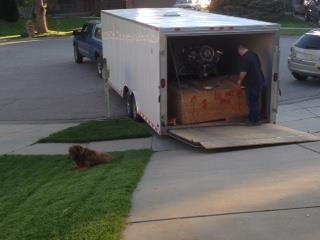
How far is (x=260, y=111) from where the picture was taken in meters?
12.3

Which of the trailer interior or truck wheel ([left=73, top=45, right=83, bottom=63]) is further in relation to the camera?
truck wheel ([left=73, top=45, right=83, bottom=63])

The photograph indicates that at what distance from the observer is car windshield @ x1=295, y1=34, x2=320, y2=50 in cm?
1898

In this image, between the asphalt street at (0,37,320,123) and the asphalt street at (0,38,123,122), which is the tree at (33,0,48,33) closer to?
the asphalt street at (0,38,123,122)

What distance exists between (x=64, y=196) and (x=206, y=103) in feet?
16.1

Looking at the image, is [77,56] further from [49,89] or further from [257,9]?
[257,9]

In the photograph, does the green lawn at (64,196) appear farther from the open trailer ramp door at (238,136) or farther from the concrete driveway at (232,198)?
the open trailer ramp door at (238,136)

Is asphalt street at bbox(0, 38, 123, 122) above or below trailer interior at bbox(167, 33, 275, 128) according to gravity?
below

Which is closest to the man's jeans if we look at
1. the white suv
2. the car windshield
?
the white suv

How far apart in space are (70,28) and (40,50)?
1242 centimetres

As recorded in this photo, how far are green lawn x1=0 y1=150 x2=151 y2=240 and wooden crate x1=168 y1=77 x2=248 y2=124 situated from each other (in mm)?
1203

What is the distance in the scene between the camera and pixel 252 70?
1160 cm

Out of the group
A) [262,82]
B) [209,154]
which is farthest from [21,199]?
[262,82]

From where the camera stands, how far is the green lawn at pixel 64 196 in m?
6.24

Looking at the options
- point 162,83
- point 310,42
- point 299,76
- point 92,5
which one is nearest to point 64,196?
point 162,83
